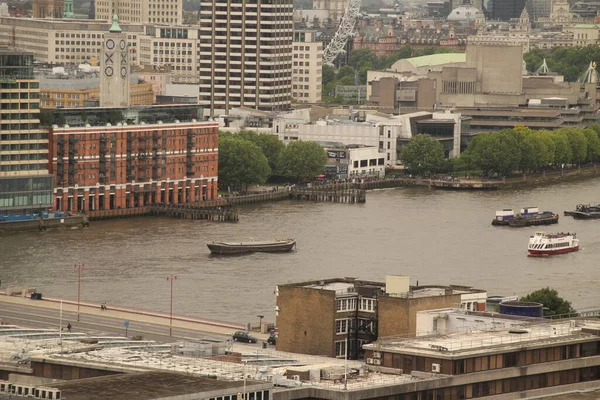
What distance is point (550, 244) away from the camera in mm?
78875

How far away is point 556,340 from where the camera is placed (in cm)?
4419

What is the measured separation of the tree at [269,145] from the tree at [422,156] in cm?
630

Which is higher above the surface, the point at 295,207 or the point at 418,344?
the point at 418,344

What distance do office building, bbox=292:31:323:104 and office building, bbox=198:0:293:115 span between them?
43.5ft

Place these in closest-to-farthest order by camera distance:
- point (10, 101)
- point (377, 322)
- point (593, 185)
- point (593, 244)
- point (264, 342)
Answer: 1. point (377, 322)
2. point (264, 342)
3. point (593, 244)
4. point (10, 101)
5. point (593, 185)

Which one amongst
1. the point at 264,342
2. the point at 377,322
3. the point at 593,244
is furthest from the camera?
the point at 593,244

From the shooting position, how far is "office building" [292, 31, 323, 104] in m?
143

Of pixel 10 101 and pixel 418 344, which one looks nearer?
pixel 418 344

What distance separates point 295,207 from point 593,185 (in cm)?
2023

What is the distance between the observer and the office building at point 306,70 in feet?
469

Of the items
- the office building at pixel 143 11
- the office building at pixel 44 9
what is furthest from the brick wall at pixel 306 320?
the office building at pixel 44 9

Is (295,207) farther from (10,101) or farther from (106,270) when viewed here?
(106,270)

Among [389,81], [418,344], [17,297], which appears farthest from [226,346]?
[389,81]

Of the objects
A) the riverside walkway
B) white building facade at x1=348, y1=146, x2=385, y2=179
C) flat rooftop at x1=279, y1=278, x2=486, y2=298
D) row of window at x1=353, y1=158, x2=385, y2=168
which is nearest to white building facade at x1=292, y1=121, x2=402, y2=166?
row of window at x1=353, y1=158, x2=385, y2=168
